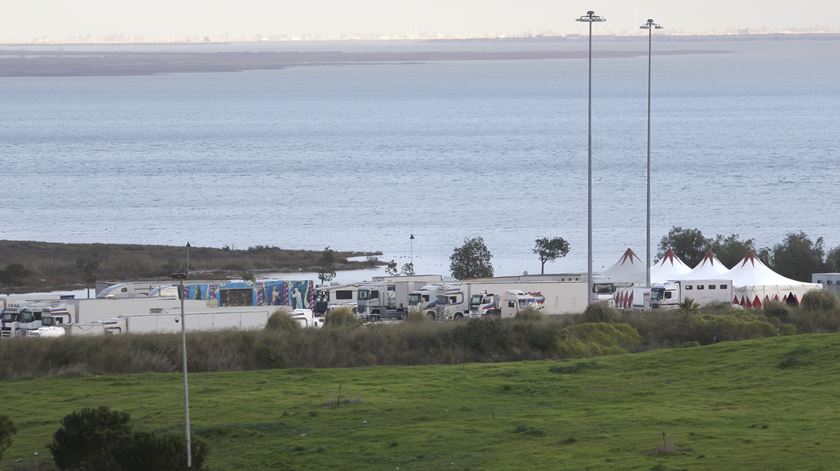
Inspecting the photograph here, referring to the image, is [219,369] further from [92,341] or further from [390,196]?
[390,196]

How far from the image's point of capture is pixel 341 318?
39.3 metres

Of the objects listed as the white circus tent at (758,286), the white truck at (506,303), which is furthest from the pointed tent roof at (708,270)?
the white truck at (506,303)

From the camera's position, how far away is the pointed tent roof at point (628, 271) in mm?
51000

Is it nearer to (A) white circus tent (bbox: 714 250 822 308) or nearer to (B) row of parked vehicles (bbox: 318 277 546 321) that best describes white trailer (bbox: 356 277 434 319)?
(B) row of parked vehicles (bbox: 318 277 546 321)

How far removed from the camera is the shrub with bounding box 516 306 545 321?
122ft

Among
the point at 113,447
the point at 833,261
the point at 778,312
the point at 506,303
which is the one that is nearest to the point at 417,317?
the point at 506,303

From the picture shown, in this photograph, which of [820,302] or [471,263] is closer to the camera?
[820,302]

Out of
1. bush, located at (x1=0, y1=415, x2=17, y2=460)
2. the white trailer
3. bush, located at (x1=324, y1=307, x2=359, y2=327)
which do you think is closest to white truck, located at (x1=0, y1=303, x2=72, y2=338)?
bush, located at (x1=324, y1=307, x2=359, y2=327)

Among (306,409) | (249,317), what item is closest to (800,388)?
(306,409)

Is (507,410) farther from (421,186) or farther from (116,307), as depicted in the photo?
(421,186)

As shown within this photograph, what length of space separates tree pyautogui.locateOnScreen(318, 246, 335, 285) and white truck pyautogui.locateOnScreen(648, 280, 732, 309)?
52.5ft

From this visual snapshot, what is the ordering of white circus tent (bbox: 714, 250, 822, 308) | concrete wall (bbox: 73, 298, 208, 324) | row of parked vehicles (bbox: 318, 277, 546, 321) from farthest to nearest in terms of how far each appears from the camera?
white circus tent (bbox: 714, 250, 822, 308) → row of parked vehicles (bbox: 318, 277, 546, 321) → concrete wall (bbox: 73, 298, 208, 324)

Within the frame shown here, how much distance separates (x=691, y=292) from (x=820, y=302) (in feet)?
24.0

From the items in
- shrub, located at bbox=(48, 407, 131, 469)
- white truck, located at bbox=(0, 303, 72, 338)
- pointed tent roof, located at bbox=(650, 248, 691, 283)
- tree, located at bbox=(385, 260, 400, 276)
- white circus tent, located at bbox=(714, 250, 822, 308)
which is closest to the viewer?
shrub, located at bbox=(48, 407, 131, 469)
